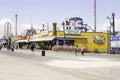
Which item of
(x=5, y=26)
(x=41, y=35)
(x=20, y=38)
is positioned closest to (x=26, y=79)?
(x=41, y=35)

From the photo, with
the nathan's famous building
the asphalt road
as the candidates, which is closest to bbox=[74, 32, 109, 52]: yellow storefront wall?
the nathan's famous building

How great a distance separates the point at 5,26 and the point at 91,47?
4555 inches

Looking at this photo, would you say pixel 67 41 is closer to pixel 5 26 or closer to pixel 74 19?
pixel 74 19

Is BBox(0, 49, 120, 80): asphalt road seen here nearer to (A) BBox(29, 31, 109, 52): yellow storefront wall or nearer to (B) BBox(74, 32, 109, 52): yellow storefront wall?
(A) BBox(29, 31, 109, 52): yellow storefront wall

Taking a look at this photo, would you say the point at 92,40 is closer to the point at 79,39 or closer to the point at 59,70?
the point at 79,39

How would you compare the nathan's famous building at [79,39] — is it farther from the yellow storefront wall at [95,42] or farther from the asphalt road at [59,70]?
the asphalt road at [59,70]

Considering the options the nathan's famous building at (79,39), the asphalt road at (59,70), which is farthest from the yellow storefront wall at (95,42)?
the asphalt road at (59,70)

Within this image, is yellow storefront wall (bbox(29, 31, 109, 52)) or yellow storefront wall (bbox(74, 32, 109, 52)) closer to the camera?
yellow storefront wall (bbox(29, 31, 109, 52))

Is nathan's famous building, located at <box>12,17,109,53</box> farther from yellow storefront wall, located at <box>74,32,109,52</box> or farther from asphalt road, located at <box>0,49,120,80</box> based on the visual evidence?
asphalt road, located at <box>0,49,120,80</box>

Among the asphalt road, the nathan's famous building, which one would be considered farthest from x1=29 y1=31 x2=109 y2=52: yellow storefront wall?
the asphalt road

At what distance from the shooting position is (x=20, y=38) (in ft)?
413

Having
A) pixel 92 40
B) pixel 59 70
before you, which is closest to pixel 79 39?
pixel 92 40

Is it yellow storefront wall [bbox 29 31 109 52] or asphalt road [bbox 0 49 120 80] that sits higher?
yellow storefront wall [bbox 29 31 109 52]

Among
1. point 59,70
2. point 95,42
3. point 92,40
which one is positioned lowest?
point 59,70
